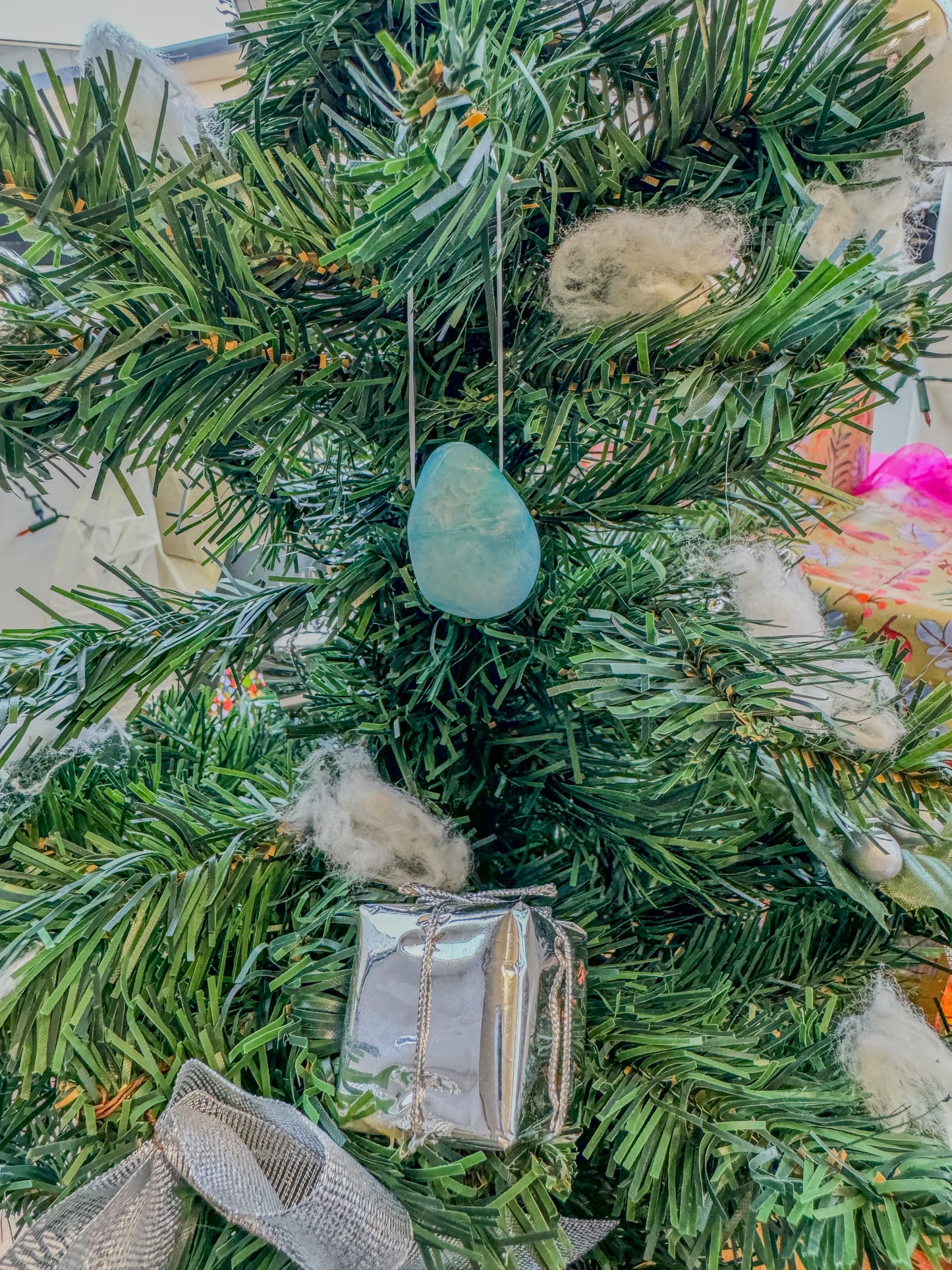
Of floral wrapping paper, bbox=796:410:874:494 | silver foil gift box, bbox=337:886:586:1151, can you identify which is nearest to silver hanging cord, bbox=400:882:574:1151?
silver foil gift box, bbox=337:886:586:1151

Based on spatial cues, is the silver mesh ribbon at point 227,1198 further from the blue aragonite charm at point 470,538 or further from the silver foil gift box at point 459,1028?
the blue aragonite charm at point 470,538

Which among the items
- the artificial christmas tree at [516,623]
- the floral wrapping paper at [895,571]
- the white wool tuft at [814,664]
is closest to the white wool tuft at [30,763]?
the artificial christmas tree at [516,623]

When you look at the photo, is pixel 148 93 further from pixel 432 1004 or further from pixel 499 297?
pixel 432 1004

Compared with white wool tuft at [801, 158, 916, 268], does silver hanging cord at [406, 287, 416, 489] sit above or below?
below

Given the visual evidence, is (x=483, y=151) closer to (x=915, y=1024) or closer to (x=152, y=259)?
(x=152, y=259)

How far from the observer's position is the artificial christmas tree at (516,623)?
0.22 m

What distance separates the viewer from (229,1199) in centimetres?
22

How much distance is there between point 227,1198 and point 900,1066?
0.68ft

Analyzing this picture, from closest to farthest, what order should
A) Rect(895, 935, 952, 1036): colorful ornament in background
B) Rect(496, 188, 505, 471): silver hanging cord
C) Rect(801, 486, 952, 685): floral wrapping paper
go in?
Rect(496, 188, 505, 471): silver hanging cord
Rect(895, 935, 952, 1036): colorful ornament in background
Rect(801, 486, 952, 685): floral wrapping paper

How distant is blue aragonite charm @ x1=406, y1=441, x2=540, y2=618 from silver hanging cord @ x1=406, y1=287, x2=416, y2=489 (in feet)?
0.04

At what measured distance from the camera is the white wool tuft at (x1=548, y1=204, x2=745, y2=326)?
244 mm

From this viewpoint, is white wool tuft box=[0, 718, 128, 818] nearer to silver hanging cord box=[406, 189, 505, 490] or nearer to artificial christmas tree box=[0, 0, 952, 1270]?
artificial christmas tree box=[0, 0, 952, 1270]

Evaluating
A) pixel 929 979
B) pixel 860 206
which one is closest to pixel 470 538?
pixel 860 206

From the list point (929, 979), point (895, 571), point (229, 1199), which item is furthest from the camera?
point (895, 571)
